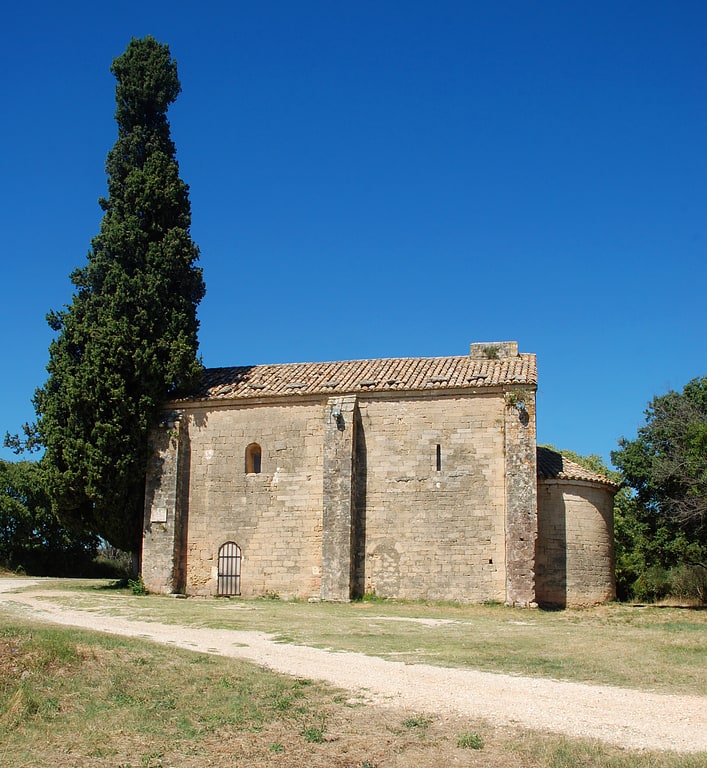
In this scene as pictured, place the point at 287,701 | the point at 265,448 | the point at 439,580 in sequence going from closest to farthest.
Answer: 1. the point at 287,701
2. the point at 439,580
3. the point at 265,448

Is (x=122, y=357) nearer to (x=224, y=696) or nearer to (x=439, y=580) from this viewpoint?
(x=439, y=580)

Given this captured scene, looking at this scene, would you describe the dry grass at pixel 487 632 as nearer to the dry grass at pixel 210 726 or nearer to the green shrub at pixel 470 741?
the dry grass at pixel 210 726

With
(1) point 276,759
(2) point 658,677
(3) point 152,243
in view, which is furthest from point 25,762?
(3) point 152,243

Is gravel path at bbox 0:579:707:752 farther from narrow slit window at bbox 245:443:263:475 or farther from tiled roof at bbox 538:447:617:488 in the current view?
tiled roof at bbox 538:447:617:488

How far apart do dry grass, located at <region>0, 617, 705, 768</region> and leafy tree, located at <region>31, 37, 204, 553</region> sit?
1446 cm

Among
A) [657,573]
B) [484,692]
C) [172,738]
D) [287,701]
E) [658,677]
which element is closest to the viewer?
[172,738]

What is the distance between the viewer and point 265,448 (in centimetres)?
2564

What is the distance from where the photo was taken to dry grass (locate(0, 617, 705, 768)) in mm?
7910

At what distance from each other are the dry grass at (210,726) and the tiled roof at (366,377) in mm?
14220

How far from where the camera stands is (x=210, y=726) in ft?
29.6

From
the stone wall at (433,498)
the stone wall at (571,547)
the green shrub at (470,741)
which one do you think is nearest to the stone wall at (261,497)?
the stone wall at (433,498)

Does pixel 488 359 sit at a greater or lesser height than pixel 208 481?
greater

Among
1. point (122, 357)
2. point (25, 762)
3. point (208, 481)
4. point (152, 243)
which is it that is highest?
point (152, 243)

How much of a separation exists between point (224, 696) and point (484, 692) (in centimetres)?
328
